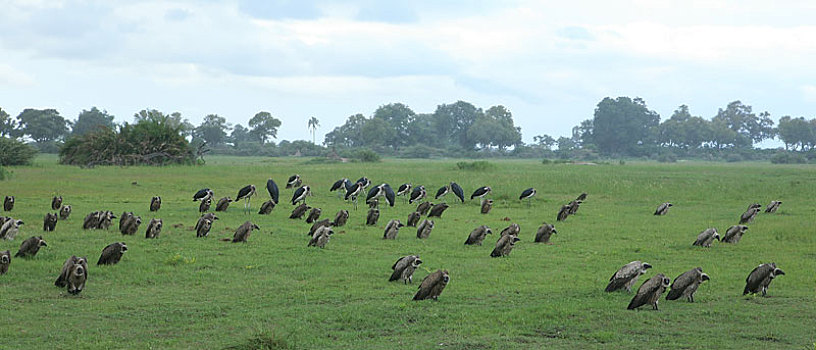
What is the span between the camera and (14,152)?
4856 centimetres

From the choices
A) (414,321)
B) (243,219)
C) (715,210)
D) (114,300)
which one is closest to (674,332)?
(414,321)

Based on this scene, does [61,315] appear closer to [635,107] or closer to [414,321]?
[414,321]

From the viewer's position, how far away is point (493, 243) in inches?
708

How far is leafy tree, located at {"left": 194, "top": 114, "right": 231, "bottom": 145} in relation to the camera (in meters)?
139

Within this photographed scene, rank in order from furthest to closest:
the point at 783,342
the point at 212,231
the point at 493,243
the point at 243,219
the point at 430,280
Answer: the point at 243,219 < the point at 212,231 < the point at 493,243 < the point at 430,280 < the point at 783,342

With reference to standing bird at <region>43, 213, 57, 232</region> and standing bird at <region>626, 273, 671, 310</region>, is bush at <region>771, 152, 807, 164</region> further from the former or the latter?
standing bird at <region>626, 273, 671, 310</region>

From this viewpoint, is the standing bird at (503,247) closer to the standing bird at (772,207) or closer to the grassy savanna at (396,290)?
the grassy savanna at (396,290)

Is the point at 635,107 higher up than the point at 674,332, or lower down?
higher up

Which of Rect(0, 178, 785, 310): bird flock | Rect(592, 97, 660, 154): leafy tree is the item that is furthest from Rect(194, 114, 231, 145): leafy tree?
Rect(0, 178, 785, 310): bird flock

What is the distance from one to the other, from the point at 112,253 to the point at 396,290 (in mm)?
5418

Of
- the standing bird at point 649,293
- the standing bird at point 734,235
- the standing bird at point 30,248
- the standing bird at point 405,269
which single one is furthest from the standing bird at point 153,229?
the standing bird at point 734,235

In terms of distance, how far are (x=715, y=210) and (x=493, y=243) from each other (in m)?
12.5

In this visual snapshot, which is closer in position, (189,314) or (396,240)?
(189,314)

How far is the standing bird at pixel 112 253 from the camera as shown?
13902 mm
